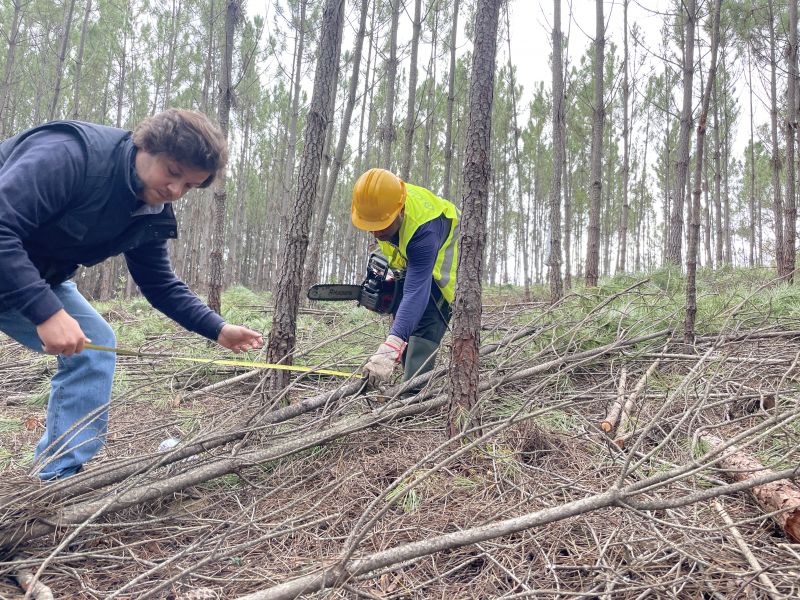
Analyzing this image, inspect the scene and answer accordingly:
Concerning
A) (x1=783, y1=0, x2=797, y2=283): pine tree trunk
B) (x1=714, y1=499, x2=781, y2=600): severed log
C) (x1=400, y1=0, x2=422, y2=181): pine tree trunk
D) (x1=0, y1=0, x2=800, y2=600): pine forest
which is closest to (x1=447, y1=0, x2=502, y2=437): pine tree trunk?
(x1=0, y1=0, x2=800, y2=600): pine forest

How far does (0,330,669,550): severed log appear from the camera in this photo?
5.19 feet

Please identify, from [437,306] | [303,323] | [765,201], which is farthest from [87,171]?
[765,201]

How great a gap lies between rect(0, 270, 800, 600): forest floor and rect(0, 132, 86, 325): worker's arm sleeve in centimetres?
66

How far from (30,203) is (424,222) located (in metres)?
1.75

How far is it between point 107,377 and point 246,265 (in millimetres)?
24773

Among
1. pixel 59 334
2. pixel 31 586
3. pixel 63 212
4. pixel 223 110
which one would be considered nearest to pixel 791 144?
pixel 223 110

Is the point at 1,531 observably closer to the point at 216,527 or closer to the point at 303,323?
the point at 216,527

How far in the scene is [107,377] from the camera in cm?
201

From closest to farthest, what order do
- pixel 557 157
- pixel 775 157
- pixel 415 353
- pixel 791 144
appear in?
pixel 415 353
pixel 791 144
pixel 557 157
pixel 775 157

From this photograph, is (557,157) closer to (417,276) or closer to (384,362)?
(417,276)

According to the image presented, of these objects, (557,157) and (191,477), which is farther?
(557,157)

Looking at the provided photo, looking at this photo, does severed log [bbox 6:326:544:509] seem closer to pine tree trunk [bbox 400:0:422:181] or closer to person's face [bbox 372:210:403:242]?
person's face [bbox 372:210:403:242]

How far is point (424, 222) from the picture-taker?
2.73 meters

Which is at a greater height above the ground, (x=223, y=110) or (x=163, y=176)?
(x=223, y=110)
